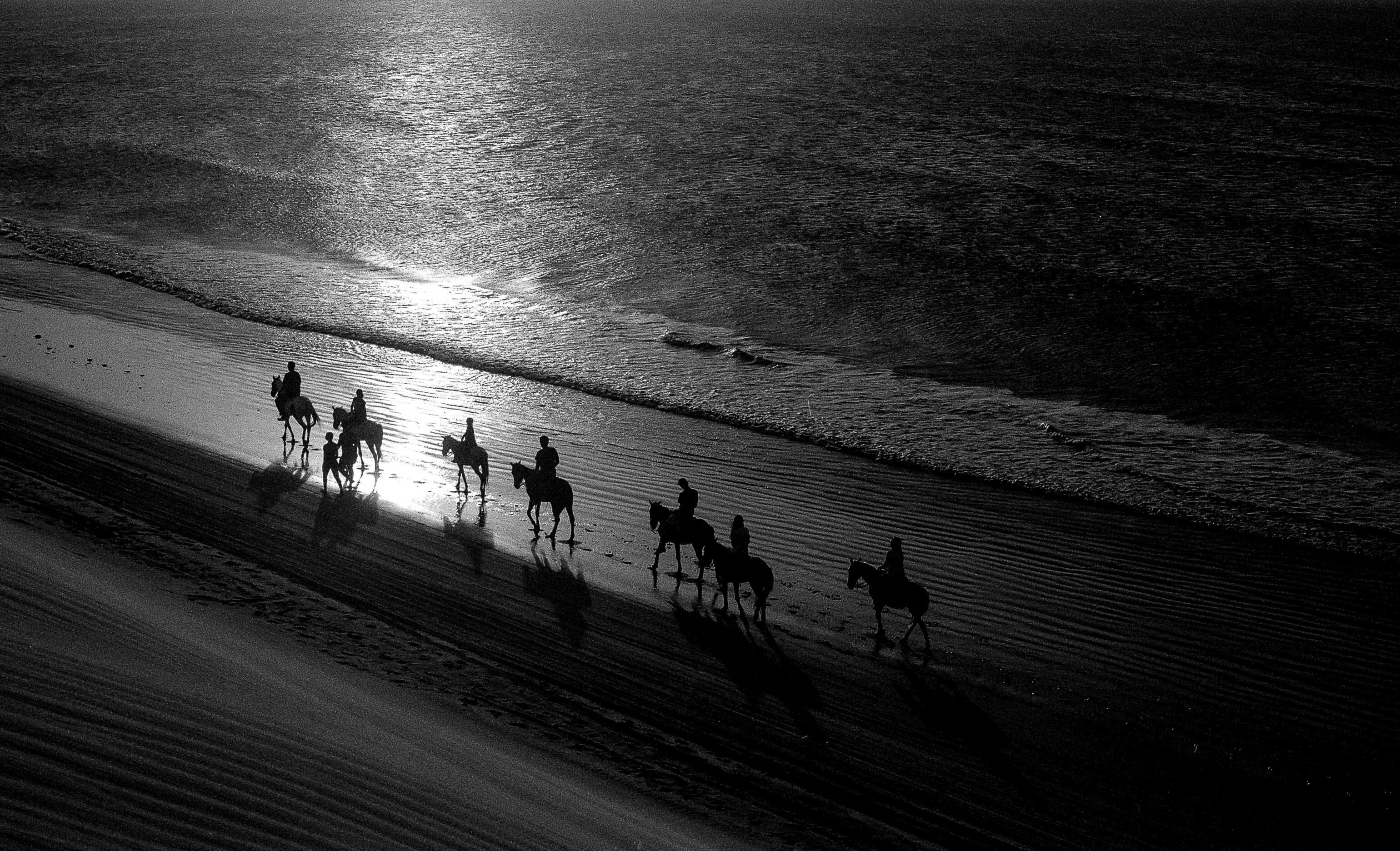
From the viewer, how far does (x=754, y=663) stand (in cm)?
1173

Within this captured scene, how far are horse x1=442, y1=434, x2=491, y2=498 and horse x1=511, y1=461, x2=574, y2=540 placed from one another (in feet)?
2.82

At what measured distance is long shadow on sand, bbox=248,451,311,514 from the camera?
15.4 m

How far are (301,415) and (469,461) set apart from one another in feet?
12.0

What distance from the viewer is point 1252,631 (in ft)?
42.9

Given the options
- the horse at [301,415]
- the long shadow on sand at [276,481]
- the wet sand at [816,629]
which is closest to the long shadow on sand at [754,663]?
the wet sand at [816,629]

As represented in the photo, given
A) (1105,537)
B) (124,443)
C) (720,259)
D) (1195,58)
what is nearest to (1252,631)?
(1105,537)

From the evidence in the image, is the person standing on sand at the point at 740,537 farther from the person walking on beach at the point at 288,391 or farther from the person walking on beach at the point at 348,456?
the person walking on beach at the point at 288,391

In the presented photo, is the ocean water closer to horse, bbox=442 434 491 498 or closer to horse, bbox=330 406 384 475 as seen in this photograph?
horse, bbox=442 434 491 498

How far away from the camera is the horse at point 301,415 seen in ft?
57.9

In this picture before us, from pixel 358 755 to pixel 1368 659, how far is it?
10.9 meters

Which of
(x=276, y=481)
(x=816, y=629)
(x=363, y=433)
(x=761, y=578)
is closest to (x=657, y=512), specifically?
(x=761, y=578)

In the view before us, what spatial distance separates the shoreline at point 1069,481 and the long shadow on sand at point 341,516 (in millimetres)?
6937

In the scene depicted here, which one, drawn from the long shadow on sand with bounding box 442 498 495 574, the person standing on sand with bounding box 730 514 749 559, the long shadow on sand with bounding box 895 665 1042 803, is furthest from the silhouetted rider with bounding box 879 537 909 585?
the long shadow on sand with bounding box 442 498 495 574

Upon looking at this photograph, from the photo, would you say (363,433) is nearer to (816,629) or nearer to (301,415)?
(301,415)
